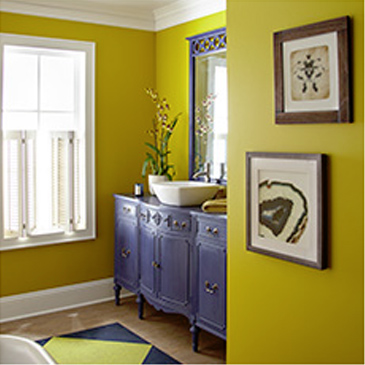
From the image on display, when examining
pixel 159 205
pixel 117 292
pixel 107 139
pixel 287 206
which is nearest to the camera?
pixel 287 206

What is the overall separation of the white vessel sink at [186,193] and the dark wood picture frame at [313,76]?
1.45 meters

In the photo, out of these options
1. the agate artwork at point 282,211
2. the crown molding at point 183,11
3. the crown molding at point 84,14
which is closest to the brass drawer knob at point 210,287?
the agate artwork at point 282,211

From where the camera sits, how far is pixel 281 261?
7.20 feet

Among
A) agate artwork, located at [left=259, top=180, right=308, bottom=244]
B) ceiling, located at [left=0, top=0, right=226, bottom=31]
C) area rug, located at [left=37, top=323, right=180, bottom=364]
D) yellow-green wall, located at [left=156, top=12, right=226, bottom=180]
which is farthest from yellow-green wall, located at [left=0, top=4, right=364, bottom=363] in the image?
yellow-green wall, located at [left=156, top=12, right=226, bottom=180]

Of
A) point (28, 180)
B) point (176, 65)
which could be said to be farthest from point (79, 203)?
point (176, 65)

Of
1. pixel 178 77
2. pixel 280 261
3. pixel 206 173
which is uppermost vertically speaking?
pixel 178 77

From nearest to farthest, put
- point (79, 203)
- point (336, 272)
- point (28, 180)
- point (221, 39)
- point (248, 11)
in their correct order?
point (336, 272) < point (248, 11) < point (221, 39) < point (28, 180) < point (79, 203)

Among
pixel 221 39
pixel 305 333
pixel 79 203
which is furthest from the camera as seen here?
pixel 79 203

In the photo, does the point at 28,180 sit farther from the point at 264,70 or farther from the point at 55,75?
the point at 264,70

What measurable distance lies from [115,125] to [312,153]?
2.77m

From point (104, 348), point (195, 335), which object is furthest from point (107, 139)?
point (195, 335)

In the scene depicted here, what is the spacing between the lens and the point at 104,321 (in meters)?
4.00

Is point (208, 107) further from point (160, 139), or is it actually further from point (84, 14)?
point (84, 14)

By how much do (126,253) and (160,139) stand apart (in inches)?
43.3
